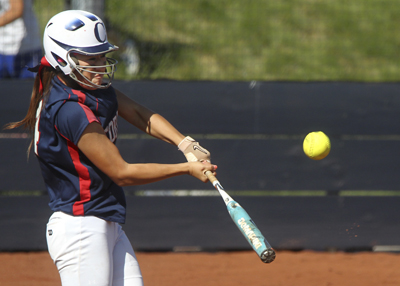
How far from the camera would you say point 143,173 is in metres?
2.44

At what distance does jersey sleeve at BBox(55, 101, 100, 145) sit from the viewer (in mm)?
2320

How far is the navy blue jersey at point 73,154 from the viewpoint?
2.36 m

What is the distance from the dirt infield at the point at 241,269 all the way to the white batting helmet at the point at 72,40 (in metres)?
2.58

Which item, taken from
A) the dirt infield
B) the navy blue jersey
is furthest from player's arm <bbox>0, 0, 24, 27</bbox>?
the navy blue jersey

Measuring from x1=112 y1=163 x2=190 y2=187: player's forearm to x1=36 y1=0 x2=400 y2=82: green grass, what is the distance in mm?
3074

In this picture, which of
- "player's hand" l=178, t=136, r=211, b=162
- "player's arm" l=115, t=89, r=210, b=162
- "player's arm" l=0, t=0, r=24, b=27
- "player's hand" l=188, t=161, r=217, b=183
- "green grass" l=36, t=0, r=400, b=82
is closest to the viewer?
"player's hand" l=188, t=161, r=217, b=183

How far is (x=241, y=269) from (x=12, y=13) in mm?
3491

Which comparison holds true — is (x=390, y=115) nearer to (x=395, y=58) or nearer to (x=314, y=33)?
(x=395, y=58)

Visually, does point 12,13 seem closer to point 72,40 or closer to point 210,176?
point 72,40

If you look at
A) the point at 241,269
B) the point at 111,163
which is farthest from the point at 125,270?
the point at 241,269

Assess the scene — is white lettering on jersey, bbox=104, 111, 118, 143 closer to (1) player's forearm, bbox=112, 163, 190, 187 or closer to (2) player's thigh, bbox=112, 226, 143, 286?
(1) player's forearm, bbox=112, 163, 190, 187

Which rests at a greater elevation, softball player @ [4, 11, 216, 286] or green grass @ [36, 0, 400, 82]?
green grass @ [36, 0, 400, 82]

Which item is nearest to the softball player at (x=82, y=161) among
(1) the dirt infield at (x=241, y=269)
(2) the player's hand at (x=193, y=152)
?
(2) the player's hand at (x=193, y=152)

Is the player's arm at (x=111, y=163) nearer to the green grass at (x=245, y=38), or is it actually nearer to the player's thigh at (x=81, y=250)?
the player's thigh at (x=81, y=250)
